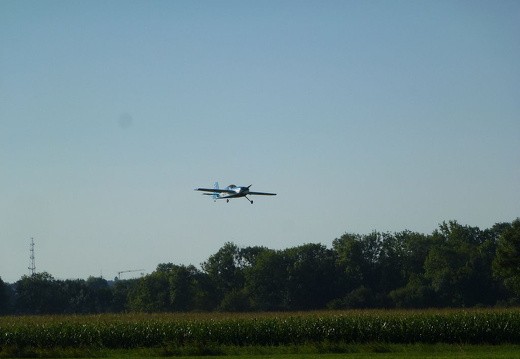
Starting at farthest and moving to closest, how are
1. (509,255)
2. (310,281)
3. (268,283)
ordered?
(268,283), (310,281), (509,255)

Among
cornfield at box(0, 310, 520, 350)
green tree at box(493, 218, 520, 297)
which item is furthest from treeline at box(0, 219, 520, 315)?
cornfield at box(0, 310, 520, 350)

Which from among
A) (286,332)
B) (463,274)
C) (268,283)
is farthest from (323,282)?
(286,332)

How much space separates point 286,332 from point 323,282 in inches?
2189

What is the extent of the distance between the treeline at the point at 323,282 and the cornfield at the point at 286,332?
36524 mm

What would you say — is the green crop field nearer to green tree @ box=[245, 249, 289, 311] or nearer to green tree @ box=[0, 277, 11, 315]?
green tree @ box=[245, 249, 289, 311]

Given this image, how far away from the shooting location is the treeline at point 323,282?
9362cm

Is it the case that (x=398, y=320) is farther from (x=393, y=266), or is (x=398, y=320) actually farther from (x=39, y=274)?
(x=39, y=274)

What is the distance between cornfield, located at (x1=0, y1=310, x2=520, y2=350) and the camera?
47.6 meters

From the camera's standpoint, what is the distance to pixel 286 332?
48.1m

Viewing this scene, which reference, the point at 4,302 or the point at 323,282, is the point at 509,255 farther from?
the point at 4,302

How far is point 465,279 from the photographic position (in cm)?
9550

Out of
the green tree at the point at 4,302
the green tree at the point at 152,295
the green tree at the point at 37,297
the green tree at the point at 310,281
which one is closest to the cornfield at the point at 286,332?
the green tree at the point at 310,281

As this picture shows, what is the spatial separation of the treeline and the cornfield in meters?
36.5

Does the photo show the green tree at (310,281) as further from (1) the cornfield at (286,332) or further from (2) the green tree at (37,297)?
(1) the cornfield at (286,332)
